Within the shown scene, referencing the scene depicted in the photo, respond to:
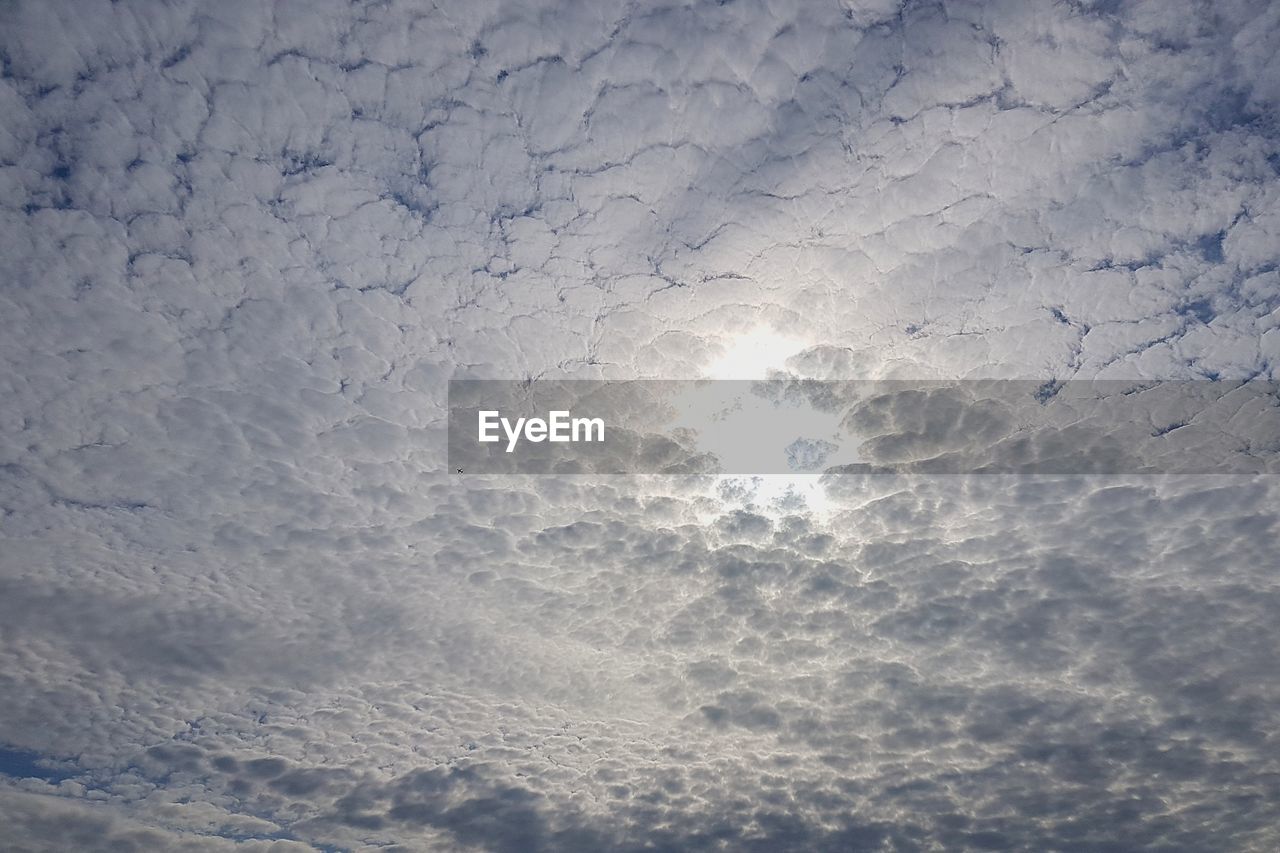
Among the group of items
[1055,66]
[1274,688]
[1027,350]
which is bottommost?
[1274,688]

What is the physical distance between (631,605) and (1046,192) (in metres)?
8.27

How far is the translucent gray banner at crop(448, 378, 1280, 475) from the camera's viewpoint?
8086 mm

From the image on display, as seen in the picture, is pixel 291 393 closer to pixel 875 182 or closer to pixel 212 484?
pixel 212 484

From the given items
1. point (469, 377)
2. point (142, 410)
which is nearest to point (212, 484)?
point (142, 410)

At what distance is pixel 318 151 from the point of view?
251 inches

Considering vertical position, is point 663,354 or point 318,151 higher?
point 318,151

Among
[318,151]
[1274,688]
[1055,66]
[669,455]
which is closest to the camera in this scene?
[1055,66]

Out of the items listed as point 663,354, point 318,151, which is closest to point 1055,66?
Answer: point 663,354

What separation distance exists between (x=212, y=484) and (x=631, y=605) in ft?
21.5

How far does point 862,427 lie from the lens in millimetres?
8805

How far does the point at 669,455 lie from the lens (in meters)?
9.24

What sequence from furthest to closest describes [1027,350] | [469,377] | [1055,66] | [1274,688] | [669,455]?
[1274,688] < [669,455] < [469,377] < [1027,350] < [1055,66]

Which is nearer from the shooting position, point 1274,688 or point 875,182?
point 875,182

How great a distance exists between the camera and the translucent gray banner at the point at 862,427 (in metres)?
8.09
